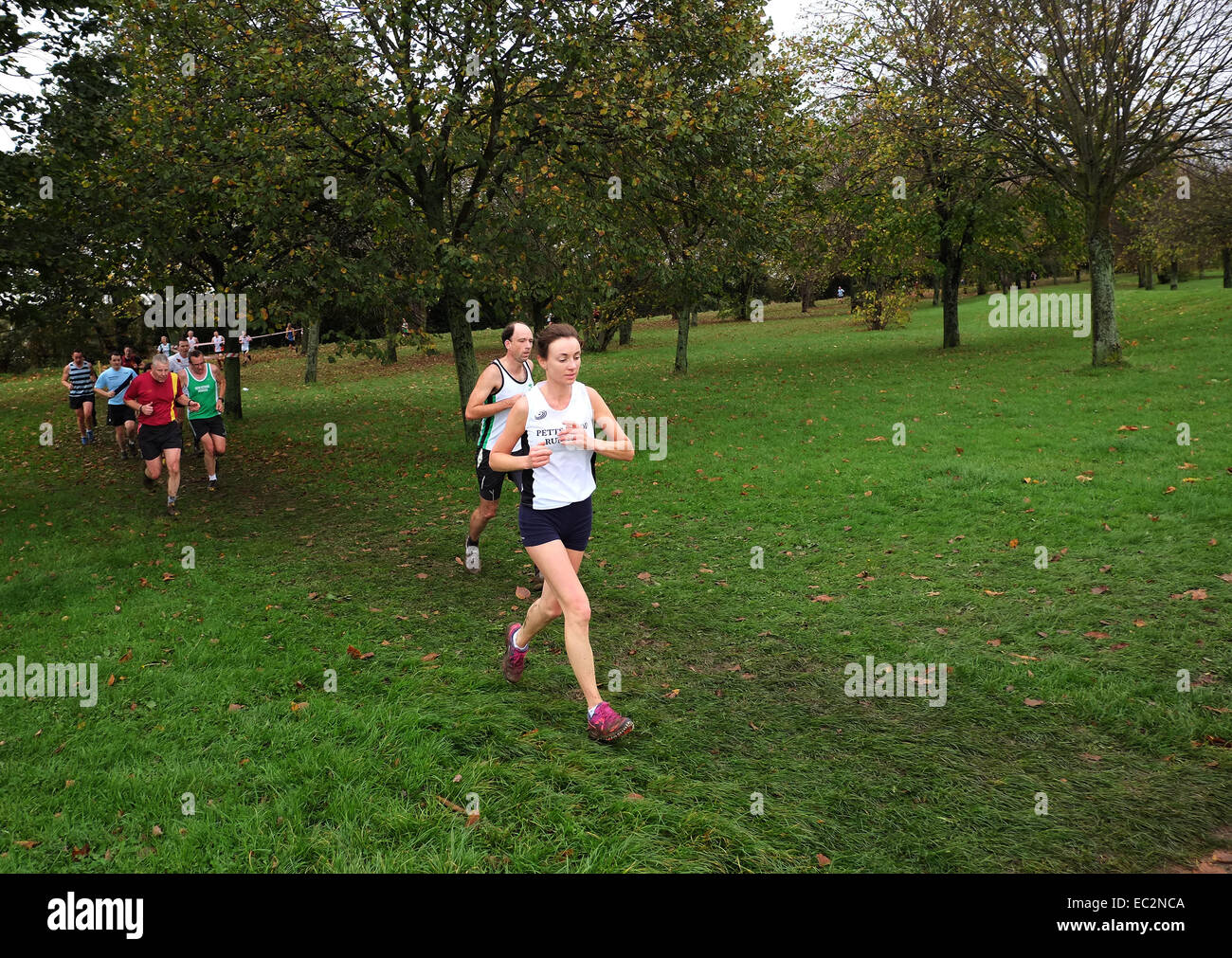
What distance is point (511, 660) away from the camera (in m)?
5.86

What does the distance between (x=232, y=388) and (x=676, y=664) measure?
2029 cm

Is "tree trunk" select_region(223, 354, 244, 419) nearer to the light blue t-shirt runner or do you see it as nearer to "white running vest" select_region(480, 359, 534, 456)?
the light blue t-shirt runner

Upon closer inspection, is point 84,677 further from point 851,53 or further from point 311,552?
point 851,53

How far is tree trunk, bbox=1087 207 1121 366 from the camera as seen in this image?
19.2 meters

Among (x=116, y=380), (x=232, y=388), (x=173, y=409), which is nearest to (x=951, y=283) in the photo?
(x=232, y=388)

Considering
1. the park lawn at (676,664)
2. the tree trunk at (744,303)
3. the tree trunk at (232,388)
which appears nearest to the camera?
the park lawn at (676,664)

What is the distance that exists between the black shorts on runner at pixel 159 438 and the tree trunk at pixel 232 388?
10924mm

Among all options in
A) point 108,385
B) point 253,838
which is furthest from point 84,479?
point 253,838

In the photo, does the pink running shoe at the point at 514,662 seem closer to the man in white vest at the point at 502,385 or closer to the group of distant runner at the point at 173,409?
the man in white vest at the point at 502,385

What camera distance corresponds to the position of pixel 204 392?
12742mm

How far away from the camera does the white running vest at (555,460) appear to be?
16.5 feet

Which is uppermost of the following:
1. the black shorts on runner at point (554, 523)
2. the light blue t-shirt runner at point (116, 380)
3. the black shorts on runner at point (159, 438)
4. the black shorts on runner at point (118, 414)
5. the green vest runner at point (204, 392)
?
the light blue t-shirt runner at point (116, 380)

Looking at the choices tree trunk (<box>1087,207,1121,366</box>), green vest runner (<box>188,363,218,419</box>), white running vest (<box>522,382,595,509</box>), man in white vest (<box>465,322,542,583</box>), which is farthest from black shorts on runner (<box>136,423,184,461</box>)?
tree trunk (<box>1087,207,1121,366</box>)

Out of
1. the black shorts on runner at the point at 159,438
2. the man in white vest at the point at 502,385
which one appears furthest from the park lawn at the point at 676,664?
the man in white vest at the point at 502,385
